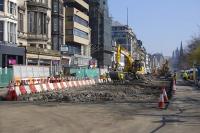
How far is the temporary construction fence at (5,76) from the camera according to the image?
47.5 meters

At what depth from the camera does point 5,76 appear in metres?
48.0

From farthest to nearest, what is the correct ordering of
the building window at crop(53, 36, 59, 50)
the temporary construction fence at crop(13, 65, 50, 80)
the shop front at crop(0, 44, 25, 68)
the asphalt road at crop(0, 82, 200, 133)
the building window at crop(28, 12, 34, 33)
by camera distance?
the building window at crop(53, 36, 59, 50)
the building window at crop(28, 12, 34, 33)
the shop front at crop(0, 44, 25, 68)
the temporary construction fence at crop(13, 65, 50, 80)
the asphalt road at crop(0, 82, 200, 133)

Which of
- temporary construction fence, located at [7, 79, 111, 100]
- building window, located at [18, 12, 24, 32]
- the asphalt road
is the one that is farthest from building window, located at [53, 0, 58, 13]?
the asphalt road

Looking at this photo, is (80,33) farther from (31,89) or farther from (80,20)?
(31,89)

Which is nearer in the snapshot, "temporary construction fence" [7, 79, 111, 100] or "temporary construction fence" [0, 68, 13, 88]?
"temporary construction fence" [7, 79, 111, 100]

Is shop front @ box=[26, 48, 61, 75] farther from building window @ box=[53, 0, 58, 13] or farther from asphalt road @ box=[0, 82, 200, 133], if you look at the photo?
asphalt road @ box=[0, 82, 200, 133]

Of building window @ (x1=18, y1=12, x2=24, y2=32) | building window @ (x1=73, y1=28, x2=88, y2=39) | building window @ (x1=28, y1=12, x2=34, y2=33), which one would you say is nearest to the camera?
building window @ (x1=18, y1=12, x2=24, y2=32)

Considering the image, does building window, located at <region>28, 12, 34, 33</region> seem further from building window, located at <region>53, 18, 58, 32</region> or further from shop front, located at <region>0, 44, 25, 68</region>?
building window, located at <region>53, 18, 58, 32</region>

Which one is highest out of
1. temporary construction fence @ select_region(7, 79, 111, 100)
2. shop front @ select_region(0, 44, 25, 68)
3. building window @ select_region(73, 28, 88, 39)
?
building window @ select_region(73, 28, 88, 39)

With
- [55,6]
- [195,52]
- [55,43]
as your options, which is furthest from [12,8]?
[195,52]

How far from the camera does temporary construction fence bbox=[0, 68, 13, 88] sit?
156 feet

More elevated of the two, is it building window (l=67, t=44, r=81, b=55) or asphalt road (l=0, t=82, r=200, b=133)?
building window (l=67, t=44, r=81, b=55)

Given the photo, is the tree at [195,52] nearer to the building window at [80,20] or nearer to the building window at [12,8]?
the building window at [80,20]

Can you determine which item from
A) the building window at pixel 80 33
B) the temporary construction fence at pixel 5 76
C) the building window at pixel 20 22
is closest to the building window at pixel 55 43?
the building window at pixel 80 33
